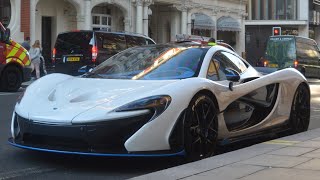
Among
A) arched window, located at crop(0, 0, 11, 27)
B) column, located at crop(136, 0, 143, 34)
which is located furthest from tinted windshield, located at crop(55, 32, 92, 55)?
column, located at crop(136, 0, 143, 34)

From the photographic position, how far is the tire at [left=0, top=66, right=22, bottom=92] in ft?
52.1

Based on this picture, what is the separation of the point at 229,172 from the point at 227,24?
3660 centimetres

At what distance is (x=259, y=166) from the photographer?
17.2 ft

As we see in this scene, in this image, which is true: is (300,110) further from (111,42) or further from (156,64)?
(111,42)

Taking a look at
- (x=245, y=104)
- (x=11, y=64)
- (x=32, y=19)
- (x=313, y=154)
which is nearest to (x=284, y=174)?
(x=313, y=154)

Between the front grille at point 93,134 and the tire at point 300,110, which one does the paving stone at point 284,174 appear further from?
the tire at point 300,110

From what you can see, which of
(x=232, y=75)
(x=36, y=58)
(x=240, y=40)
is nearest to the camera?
(x=232, y=75)

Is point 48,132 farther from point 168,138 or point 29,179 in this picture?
point 168,138

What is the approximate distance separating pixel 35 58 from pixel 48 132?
55.5 ft

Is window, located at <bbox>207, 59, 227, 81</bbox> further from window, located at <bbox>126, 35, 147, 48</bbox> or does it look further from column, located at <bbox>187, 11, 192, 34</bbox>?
column, located at <bbox>187, 11, 192, 34</bbox>

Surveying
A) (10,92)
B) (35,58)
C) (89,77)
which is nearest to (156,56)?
(89,77)

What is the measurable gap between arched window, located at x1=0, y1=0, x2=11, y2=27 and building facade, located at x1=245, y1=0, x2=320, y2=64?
3209 centimetres

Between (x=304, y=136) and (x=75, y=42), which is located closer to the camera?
(x=304, y=136)

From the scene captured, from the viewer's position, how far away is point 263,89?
7172 mm
